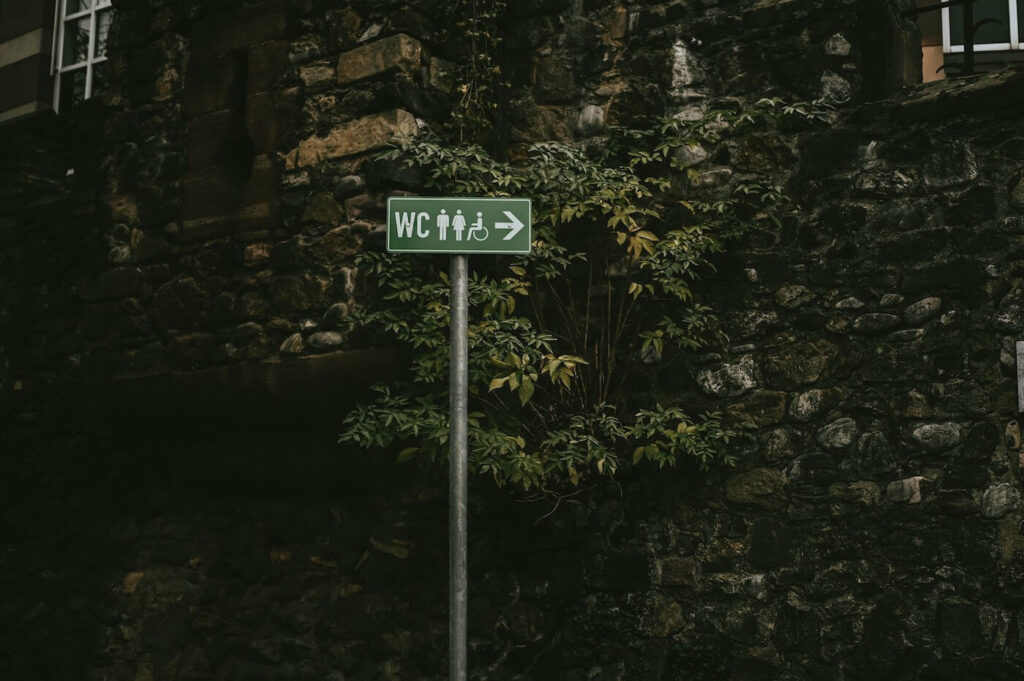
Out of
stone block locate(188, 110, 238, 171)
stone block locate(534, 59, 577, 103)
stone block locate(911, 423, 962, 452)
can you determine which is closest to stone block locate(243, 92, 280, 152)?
stone block locate(188, 110, 238, 171)

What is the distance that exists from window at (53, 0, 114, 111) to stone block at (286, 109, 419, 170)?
3158 mm

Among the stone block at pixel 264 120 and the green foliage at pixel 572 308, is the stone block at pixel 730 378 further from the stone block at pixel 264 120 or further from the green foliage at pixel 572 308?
the stone block at pixel 264 120

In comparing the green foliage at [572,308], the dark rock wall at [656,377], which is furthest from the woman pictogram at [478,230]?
the dark rock wall at [656,377]

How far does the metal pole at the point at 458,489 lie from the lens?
120 inches

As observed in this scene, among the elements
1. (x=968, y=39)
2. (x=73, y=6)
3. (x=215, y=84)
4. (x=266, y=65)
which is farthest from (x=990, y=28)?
(x=73, y=6)

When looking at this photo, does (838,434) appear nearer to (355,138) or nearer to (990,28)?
(355,138)

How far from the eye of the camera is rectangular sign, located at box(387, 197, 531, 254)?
3330 mm

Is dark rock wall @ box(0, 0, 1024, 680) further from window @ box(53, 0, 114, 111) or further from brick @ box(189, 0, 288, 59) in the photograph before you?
window @ box(53, 0, 114, 111)

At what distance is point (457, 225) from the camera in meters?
3.33

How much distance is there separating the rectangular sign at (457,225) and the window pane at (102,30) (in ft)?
16.4

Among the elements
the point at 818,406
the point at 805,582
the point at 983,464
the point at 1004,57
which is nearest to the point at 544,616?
the point at 805,582

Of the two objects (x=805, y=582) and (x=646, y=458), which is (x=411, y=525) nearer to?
(x=646, y=458)

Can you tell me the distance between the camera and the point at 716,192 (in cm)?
467

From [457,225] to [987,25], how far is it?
502 cm
